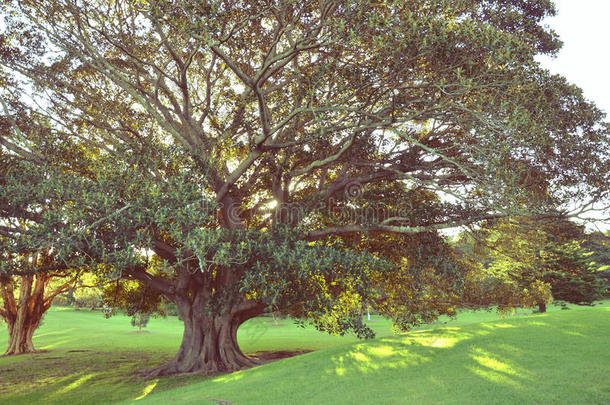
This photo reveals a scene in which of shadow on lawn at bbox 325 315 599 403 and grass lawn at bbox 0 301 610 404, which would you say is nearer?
grass lawn at bbox 0 301 610 404

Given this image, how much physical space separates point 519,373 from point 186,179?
1190 cm

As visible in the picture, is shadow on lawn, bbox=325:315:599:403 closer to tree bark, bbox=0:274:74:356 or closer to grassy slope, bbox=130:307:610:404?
grassy slope, bbox=130:307:610:404

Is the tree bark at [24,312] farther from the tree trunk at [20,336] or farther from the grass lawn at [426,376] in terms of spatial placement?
the grass lawn at [426,376]

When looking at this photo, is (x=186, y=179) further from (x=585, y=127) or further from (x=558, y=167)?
(x=585, y=127)

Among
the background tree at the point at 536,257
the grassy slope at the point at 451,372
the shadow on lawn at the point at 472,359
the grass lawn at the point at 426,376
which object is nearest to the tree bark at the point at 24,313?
the grass lawn at the point at 426,376

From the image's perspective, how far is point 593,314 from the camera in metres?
16.2

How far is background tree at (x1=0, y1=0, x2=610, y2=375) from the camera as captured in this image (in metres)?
12.6

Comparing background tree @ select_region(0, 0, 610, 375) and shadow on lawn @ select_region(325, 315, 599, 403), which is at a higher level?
background tree @ select_region(0, 0, 610, 375)

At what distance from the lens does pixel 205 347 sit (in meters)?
18.8

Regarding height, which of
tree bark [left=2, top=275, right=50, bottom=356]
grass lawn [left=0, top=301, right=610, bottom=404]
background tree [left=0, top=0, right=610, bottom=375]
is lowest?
grass lawn [left=0, top=301, right=610, bottom=404]

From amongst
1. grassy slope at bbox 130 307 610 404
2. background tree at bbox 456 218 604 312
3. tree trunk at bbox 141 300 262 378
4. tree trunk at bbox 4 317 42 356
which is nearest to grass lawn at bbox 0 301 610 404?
grassy slope at bbox 130 307 610 404

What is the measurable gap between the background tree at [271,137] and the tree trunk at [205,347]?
0.22 ft

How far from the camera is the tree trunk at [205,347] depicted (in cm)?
1842

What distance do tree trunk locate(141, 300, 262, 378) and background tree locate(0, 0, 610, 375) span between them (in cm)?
7
